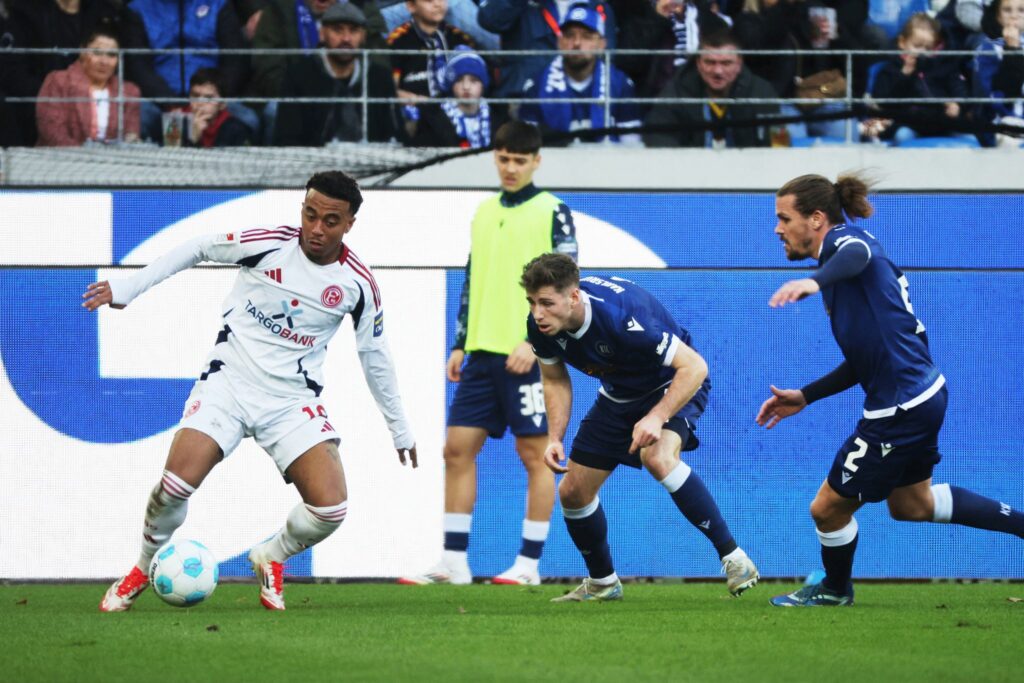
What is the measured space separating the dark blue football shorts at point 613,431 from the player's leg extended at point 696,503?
120mm

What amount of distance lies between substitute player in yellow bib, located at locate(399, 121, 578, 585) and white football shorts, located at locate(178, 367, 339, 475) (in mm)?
1691

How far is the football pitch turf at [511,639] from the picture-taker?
483 cm

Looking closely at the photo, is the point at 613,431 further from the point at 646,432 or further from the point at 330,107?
the point at 330,107

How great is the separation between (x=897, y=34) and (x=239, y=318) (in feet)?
23.5

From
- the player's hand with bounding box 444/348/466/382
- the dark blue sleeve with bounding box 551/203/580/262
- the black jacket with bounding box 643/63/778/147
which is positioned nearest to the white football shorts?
the player's hand with bounding box 444/348/466/382

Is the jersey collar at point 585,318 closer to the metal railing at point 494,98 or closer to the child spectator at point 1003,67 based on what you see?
the metal railing at point 494,98

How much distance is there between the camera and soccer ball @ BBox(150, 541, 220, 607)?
6.52 metres

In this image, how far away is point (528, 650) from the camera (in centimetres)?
536

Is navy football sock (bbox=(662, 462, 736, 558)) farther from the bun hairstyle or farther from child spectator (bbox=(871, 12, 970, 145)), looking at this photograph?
child spectator (bbox=(871, 12, 970, 145))

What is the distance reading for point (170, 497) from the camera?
6688 mm

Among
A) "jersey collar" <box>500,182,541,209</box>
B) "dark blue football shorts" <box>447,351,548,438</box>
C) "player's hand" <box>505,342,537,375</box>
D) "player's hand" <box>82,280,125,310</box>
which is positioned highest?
"jersey collar" <box>500,182,541,209</box>

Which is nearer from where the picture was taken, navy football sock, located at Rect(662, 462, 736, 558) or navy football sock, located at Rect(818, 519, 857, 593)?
navy football sock, located at Rect(818, 519, 857, 593)

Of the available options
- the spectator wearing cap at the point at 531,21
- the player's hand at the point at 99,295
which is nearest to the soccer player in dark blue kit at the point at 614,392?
the player's hand at the point at 99,295

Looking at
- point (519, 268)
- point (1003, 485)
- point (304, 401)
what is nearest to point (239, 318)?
point (304, 401)
